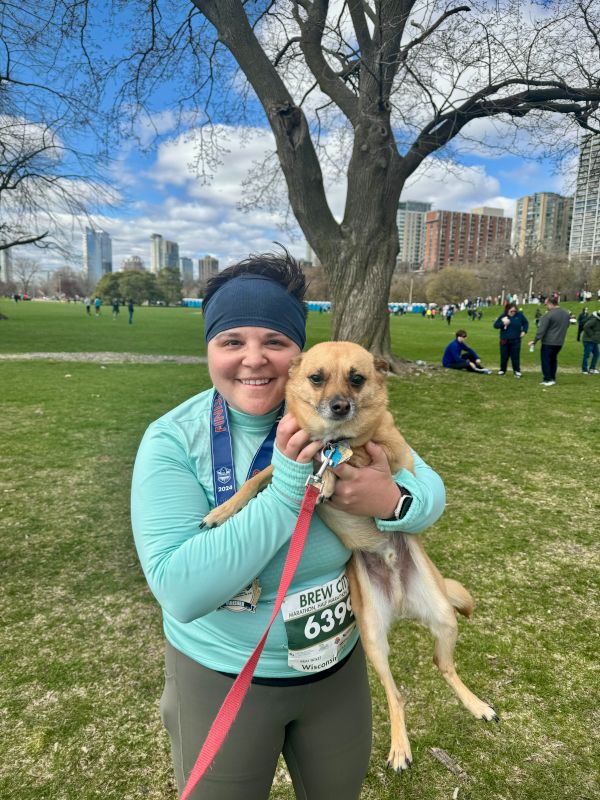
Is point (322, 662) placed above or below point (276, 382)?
below

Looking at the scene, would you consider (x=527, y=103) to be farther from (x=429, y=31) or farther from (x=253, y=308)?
(x=253, y=308)

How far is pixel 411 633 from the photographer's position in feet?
11.9

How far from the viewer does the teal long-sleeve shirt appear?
1224mm

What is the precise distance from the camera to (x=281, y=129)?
1118cm

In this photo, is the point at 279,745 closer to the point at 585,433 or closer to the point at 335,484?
the point at 335,484

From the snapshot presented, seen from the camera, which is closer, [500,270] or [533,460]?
[533,460]

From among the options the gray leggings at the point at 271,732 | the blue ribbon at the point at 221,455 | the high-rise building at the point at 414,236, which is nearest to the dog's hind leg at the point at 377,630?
the gray leggings at the point at 271,732

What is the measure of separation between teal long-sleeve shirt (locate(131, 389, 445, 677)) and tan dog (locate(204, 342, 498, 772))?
14 cm

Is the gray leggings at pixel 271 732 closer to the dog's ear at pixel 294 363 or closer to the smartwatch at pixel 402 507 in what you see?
the smartwatch at pixel 402 507

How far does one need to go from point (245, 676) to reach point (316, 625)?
0.30m

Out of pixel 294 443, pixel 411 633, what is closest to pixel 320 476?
pixel 294 443

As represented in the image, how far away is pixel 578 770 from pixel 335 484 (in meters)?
2.42

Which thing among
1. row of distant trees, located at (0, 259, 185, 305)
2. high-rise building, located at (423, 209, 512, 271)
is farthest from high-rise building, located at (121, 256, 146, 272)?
high-rise building, located at (423, 209, 512, 271)

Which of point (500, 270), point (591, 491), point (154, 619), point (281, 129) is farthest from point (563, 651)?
point (500, 270)
